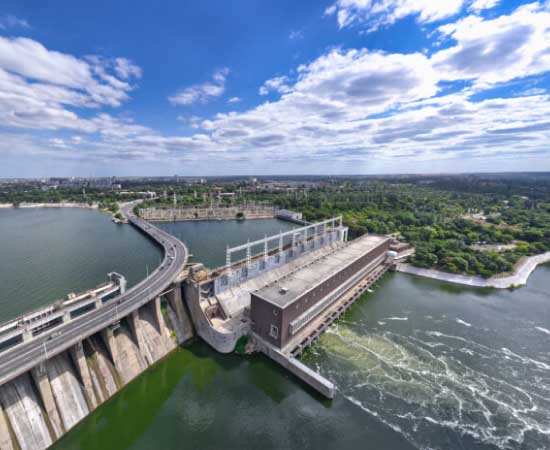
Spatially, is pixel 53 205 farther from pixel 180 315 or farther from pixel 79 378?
pixel 79 378

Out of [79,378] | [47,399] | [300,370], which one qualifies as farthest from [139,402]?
[300,370]

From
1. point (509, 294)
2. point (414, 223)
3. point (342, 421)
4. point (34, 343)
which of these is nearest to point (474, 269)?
point (509, 294)

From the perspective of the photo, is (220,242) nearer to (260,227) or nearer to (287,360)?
(260,227)

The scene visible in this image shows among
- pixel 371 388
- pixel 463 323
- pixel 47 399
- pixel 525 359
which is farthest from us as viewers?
pixel 463 323

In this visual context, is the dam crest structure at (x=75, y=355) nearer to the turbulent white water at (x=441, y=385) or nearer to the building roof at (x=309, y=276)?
the building roof at (x=309, y=276)

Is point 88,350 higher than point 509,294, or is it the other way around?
point 88,350

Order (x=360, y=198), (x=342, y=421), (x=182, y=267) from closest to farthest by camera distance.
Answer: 1. (x=342, y=421)
2. (x=182, y=267)
3. (x=360, y=198)

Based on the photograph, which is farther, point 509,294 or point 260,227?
point 260,227
